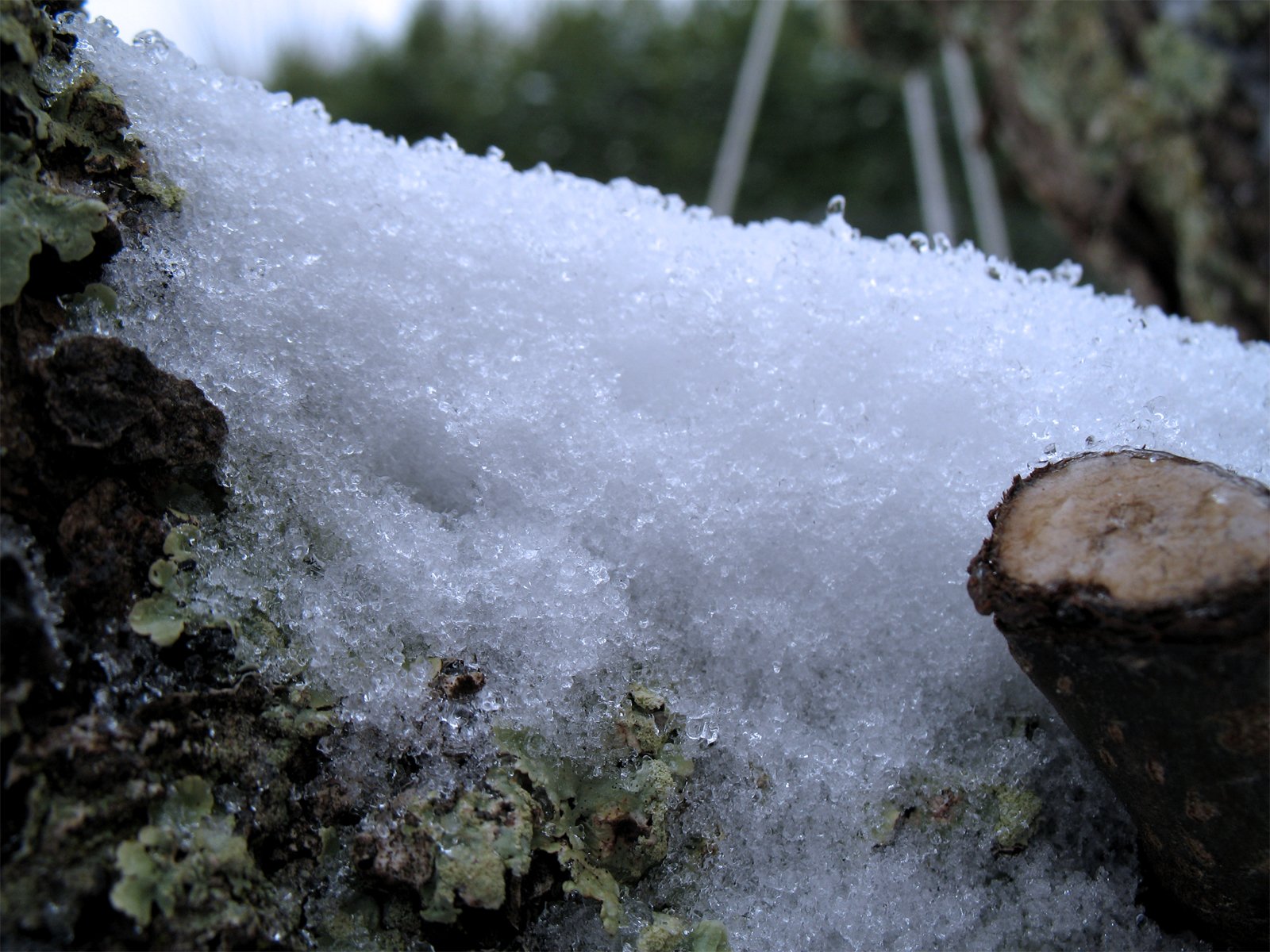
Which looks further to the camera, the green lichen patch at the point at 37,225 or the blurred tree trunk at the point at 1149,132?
the blurred tree trunk at the point at 1149,132

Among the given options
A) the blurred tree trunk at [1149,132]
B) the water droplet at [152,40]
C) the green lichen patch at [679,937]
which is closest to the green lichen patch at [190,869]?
the green lichen patch at [679,937]

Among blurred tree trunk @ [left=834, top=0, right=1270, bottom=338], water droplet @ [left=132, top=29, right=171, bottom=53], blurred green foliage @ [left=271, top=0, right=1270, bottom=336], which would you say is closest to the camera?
water droplet @ [left=132, top=29, right=171, bottom=53]

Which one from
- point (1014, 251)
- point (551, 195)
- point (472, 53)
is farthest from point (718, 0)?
point (551, 195)

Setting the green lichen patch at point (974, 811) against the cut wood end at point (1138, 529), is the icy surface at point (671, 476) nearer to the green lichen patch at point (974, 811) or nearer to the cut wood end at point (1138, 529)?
the green lichen patch at point (974, 811)

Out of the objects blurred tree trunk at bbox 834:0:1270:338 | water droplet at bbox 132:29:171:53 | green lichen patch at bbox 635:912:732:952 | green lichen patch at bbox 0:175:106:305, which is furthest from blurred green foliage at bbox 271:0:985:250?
green lichen patch at bbox 635:912:732:952

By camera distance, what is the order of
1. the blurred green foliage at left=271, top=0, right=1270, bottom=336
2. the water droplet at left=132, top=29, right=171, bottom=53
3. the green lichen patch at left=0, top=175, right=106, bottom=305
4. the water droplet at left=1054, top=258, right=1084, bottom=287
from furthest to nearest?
the blurred green foliage at left=271, top=0, right=1270, bottom=336 < the water droplet at left=1054, top=258, right=1084, bottom=287 < the water droplet at left=132, top=29, right=171, bottom=53 < the green lichen patch at left=0, top=175, right=106, bottom=305

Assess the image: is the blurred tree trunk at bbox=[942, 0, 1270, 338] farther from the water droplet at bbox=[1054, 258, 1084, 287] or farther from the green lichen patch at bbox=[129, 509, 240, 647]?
the green lichen patch at bbox=[129, 509, 240, 647]

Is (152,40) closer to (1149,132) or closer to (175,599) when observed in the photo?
(175,599)
